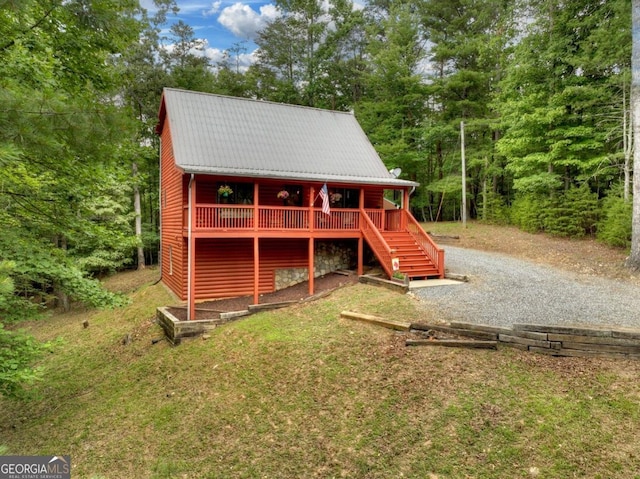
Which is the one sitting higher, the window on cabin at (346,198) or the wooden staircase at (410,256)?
the window on cabin at (346,198)

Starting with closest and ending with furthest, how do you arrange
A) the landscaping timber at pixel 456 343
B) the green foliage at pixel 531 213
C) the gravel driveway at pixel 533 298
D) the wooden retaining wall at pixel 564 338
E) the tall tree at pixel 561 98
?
1. the wooden retaining wall at pixel 564 338
2. the landscaping timber at pixel 456 343
3. the gravel driveway at pixel 533 298
4. the tall tree at pixel 561 98
5. the green foliage at pixel 531 213

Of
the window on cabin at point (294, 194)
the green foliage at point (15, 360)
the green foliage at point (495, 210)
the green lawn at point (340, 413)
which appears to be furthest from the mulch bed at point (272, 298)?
the green foliage at point (495, 210)

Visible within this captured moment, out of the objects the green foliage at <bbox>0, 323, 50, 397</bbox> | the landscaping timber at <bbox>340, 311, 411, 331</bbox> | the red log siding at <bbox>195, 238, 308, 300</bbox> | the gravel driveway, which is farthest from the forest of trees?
the landscaping timber at <bbox>340, 311, 411, 331</bbox>

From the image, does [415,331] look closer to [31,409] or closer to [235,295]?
[235,295]

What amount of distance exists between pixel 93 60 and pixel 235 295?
8.25m

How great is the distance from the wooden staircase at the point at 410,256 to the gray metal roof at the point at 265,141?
1.98 m

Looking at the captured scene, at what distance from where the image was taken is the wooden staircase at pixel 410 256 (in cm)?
1101

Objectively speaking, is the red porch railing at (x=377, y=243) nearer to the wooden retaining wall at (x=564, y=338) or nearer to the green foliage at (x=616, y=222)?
the wooden retaining wall at (x=564, y=338)

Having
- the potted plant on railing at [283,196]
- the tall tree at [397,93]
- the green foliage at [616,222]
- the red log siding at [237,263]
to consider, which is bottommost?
the red log siding at [237,263]

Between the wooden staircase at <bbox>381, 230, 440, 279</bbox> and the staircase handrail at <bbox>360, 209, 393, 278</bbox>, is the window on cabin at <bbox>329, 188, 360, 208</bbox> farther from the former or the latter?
the wooden staircase at <bbox>381, 230, 440, 279</bbox>

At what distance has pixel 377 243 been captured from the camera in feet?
38.2

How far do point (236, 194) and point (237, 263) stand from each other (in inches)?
96.9

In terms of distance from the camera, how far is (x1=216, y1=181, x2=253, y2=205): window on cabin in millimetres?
12133

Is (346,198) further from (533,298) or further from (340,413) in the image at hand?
(340,413)
